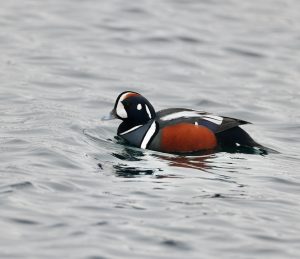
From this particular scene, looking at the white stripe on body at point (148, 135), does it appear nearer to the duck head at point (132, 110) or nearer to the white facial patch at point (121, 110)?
the duck head at point (132, 110)

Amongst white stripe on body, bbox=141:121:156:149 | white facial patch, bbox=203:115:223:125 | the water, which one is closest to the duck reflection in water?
the water

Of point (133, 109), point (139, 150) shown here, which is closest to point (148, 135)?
point (139, 150)

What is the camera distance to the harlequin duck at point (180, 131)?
13.0 meters

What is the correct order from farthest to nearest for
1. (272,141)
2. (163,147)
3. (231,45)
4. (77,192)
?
1. (231,45)
2. (272,141)
3. (163,147)
4. (77,192)

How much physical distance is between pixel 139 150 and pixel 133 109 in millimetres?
727

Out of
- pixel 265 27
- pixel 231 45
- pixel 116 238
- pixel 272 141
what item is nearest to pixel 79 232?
pixel 116 238

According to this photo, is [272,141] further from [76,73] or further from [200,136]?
[76,73]

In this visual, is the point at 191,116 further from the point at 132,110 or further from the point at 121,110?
the point at 121,110

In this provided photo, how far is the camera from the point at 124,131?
13.6 metres

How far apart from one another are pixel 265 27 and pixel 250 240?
1354 cm

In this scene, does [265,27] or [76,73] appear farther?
[265,27]

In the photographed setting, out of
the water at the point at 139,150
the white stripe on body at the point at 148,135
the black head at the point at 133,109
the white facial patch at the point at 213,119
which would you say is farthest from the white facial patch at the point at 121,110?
the white facial patch at the point at 213,119

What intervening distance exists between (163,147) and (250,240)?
12.1 ft

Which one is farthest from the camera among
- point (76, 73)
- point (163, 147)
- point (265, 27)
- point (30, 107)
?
point (265, 27)
